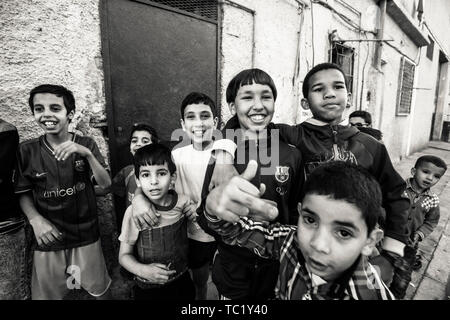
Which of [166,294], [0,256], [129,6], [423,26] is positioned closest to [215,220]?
[166,294]

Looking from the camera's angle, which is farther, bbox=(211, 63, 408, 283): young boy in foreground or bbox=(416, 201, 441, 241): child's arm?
bbox=(416, 201, 441, 241): child's arm

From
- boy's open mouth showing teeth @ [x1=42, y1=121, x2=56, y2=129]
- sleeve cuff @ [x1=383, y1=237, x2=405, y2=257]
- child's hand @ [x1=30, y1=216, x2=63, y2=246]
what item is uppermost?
boy's open mouth showing teeth @ [x1=42, y1=121, x2=56, y2=129]

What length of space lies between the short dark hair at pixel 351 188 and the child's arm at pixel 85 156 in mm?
1287

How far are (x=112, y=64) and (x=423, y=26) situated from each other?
11218 mm

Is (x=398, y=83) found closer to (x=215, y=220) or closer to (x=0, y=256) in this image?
(x=215, y=220)

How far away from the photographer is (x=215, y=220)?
96cm

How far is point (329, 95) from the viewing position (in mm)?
1365

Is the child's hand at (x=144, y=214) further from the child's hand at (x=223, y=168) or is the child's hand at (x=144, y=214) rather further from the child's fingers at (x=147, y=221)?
the child's hand at (x=223, y=168)

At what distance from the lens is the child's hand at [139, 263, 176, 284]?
1.39 m

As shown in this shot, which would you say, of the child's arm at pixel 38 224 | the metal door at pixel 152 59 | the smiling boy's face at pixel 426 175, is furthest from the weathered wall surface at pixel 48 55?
the smiling boy's face at pixel 426 175

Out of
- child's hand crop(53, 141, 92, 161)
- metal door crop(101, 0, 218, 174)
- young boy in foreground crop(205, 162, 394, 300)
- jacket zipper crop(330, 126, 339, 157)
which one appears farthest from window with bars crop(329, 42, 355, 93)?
child's hand crop(53, 141, 92, 161)

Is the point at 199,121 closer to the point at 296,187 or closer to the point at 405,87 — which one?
the point at 296,187

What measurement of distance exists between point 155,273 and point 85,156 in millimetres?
835

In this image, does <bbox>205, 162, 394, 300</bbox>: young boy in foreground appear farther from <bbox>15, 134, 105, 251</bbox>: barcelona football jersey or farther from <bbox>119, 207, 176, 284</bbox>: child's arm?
<bbox>15, 134, 105, 251</bbox>: barcelona football jersey
